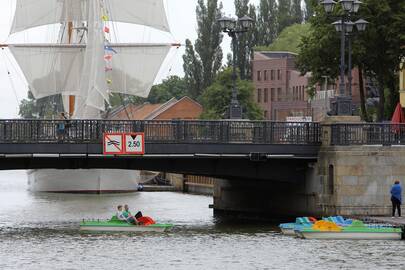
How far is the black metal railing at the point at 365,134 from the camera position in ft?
218

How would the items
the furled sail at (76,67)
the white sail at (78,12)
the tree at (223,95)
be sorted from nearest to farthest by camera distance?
the white sail at (78,12)
the furled sail at (76,67)
the tree at (223,95)

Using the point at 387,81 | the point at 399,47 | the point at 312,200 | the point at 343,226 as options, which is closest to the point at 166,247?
the point at 343,226

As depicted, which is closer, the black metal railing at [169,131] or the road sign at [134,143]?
the black metal railing at [169,131]

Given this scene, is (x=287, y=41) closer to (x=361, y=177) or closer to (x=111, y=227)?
(x=361, y=177)

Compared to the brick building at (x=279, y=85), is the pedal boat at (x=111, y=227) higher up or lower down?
lower down

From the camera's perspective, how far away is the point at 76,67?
10556 cm

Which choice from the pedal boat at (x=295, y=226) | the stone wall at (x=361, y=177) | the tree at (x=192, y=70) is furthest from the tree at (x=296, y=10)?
the pedal boat at (x=295, y=226)

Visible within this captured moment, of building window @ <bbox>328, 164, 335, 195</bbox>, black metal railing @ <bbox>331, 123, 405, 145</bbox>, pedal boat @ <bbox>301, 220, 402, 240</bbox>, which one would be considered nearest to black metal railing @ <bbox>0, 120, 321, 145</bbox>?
black metal railing @ <bbox>331, 123, 405, 145</bbox>

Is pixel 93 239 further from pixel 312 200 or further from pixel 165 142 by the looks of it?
pixel 312 200

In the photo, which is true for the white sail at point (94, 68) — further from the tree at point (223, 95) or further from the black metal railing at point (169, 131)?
the tree at point (223, 95)

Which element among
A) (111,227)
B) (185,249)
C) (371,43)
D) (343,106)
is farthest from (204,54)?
(185,249)

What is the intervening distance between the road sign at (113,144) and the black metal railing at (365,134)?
9708 mm

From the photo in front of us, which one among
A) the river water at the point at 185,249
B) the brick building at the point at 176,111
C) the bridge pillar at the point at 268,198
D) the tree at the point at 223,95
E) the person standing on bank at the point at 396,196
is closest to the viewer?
the river water at the point at 185,249

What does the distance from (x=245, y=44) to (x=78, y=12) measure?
6207cm
